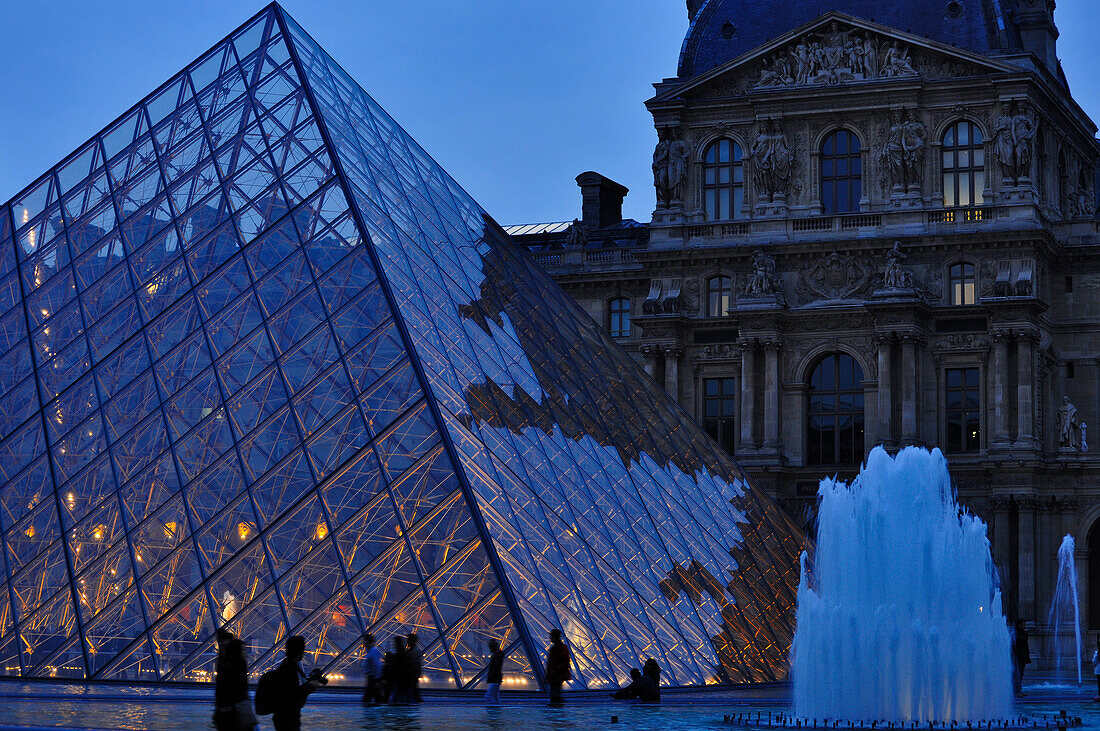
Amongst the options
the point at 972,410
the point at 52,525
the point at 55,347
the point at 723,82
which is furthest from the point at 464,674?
the point at 723,82

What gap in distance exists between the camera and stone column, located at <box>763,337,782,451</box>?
4812cm

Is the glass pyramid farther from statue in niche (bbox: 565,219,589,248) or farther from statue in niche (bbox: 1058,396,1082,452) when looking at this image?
statue in niche (bbox: 565,219,589,248)

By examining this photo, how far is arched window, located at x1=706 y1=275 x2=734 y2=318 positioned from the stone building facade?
2.6 inches

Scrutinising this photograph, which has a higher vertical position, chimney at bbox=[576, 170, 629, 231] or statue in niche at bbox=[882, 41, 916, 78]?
statue in niche at bbox=[882, 41, 916, 78]

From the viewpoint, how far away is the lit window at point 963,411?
47.0 metres

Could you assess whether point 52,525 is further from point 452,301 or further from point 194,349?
point 452,301

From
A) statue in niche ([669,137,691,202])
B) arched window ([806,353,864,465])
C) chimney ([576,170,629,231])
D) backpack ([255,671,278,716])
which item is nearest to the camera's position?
backpack ([255,671,278,716])

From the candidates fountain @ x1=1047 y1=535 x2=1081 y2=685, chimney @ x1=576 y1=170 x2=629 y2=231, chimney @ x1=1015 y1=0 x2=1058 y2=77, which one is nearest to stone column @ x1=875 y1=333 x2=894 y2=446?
fountain @ x1=1047 y1=535 x2=1081 y2=685

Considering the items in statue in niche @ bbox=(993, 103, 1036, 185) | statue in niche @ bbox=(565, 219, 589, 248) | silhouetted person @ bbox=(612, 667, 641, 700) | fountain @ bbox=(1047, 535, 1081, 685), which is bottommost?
silhouetted person @ bbox=(612, 667, 641, 700)

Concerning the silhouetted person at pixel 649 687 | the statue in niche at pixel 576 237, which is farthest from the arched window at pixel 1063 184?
the silhouetted person at pixel 649 687

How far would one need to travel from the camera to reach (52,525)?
22.6 metres

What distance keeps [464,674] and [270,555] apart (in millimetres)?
2768

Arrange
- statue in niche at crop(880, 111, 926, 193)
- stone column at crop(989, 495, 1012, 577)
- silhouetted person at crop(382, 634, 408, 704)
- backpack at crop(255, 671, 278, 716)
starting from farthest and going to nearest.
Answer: statue in niche at crop(880, 111, 926, 193) < stone column at crop(989, 495, 1012, 577) < silhouetted person at crop(382, 634, 408, 704) < backpack at crop(255, 671, 278, 716)

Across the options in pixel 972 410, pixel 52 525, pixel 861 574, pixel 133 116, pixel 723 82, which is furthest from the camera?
pixel 723 82
